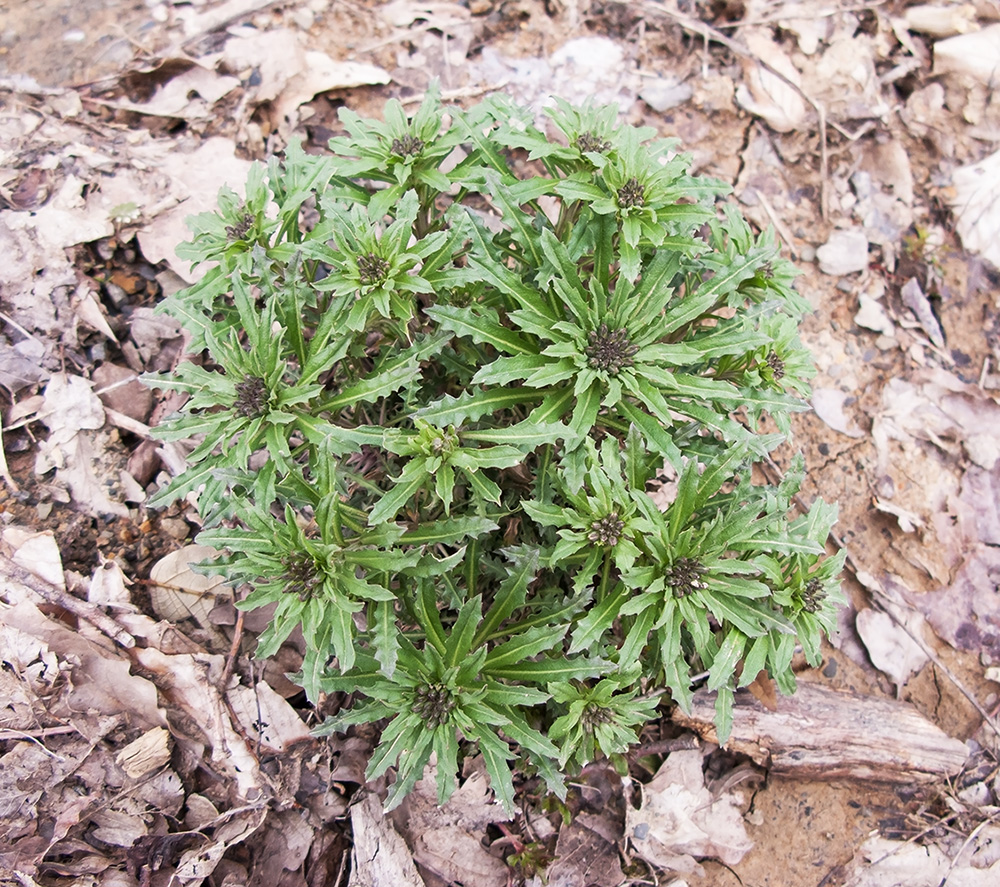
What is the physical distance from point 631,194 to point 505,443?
125cm

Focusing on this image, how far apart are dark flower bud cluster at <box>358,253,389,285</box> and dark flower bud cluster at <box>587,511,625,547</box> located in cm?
144

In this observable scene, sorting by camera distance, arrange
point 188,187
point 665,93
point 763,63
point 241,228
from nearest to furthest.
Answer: point 241,228
point 188,187
point 665,93
point 763,63

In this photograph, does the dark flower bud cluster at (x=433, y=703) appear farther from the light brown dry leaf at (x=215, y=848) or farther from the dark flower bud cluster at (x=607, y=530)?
the light brown dry leaf at (x=215, y=848)

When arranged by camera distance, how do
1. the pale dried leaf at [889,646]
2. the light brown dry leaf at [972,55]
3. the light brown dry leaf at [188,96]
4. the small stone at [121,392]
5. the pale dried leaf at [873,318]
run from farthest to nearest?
the light brown dry leaf at [972,55], the pale dried leaf at [873,318], the light brown dry leaf at [188,96], the pale dried leaf at [889,646], the small stone at [121,392]

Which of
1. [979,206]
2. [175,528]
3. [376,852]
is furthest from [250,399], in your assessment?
[979,206]

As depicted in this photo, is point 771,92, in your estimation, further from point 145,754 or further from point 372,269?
point 145,754

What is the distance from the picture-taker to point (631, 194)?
3396mm

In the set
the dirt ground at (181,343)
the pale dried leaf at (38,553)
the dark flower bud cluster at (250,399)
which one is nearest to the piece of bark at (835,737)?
the dirt ground at (181,343)

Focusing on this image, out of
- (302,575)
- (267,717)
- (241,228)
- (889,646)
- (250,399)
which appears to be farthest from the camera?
(889,646)

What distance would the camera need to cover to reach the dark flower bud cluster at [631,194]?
339cm

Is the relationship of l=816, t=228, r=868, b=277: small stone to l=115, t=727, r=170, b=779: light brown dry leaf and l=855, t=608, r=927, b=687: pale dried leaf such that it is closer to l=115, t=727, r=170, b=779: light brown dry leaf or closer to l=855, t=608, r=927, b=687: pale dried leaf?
l=855, t=608, r=927, b=687: pale dried leaf

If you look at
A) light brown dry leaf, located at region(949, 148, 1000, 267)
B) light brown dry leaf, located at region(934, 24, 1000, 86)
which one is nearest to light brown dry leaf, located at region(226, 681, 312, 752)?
light brown dry leaf, located at region(949, 148, 1000, 267)

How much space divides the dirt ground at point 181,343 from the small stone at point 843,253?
48 mm

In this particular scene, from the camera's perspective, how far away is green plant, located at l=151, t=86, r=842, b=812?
3201 mm
